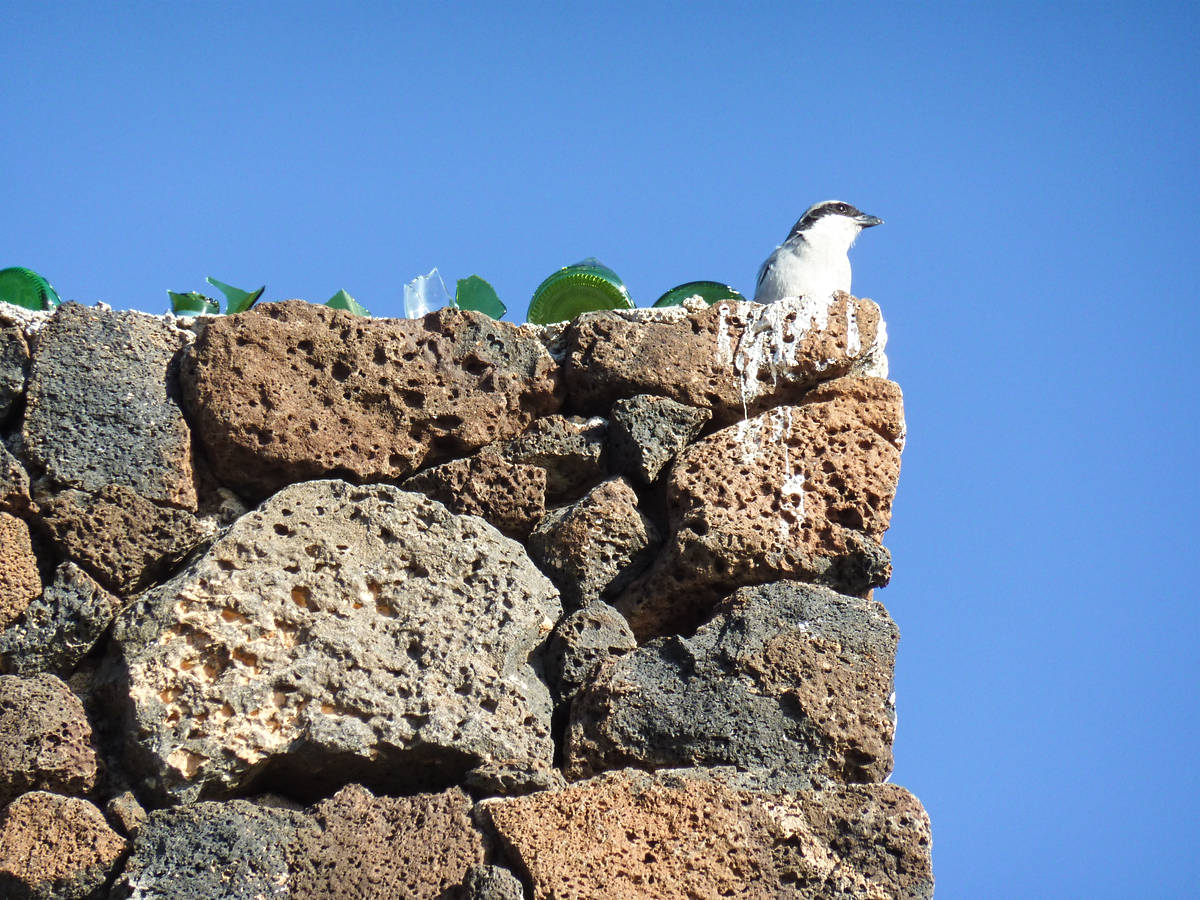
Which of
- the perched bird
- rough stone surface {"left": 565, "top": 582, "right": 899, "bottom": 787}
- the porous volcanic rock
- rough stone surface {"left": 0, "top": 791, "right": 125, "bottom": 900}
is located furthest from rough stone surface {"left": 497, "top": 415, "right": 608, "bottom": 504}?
rough stone surface {"left": 0, "top": 791, "right": 125, "bottom": 900}

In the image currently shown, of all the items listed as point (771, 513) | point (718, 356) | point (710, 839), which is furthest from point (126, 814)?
point (718, 356)

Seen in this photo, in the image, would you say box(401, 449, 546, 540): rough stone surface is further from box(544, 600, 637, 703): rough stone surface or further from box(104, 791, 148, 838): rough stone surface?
box(104, 791, 148, 838): rough stone surface

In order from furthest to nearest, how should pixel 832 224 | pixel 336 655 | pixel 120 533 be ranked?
1. pixel 832 224
2. pixel 120 533
3. pixel 336 655

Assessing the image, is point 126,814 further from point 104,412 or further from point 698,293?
point 698,293

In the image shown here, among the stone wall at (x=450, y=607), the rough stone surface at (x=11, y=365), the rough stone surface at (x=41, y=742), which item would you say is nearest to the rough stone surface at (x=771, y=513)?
the stone wall at (x=450, y=607)

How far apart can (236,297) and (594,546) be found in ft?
4.00

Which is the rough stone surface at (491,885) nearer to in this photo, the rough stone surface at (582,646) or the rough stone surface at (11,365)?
the rough stone surface at (582,646)

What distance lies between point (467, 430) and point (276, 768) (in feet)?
3.25

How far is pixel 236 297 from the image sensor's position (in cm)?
419

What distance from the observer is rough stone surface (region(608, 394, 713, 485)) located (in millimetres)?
3945

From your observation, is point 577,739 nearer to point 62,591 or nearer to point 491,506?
point 491,506

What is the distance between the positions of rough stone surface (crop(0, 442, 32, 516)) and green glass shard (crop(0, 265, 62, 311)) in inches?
31.2

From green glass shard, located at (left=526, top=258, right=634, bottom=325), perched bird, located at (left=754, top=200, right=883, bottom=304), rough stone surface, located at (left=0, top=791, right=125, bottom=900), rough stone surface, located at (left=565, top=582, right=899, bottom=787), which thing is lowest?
rough stone surface, located at (left=0, top=791, right=125, bottom=900)

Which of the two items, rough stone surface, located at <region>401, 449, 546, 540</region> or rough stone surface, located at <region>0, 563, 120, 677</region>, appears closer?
rough stone surface, located at <region>0, 563, 120, 677</region>
